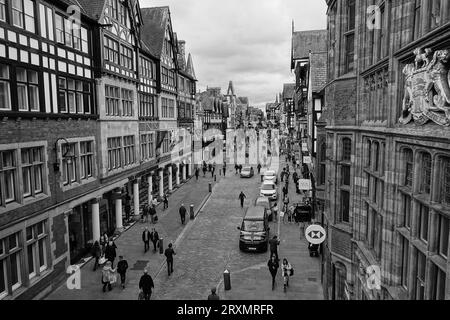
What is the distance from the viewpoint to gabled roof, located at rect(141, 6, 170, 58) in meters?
32.4

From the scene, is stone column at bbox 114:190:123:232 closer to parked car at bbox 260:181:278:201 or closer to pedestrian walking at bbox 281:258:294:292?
pedestrian walking at bbox 281:258:294:292

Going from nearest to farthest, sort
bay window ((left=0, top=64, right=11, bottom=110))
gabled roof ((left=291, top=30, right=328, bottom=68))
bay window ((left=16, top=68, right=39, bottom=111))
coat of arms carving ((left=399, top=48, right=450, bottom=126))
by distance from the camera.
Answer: coat of arms carving ((left=399, top=48, right=450, bottom=126)) → bay window ((left=0, top=64, right=11, bottom=110)) → bay window ((left=16, top=68, right=39, bottom=111)) → gabled roof ((left=291, top=30, right=328, bottom=68))

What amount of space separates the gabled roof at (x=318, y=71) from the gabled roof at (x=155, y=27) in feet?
44.7

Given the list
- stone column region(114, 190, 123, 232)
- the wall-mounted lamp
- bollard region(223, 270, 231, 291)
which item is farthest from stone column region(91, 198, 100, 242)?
bollard region(223, 270, 231, 291)

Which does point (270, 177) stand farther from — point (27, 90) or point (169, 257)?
point (27, 90)

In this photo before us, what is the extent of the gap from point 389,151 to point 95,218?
1742cm

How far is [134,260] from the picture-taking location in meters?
19.2

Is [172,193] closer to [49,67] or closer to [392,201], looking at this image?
[49,67]

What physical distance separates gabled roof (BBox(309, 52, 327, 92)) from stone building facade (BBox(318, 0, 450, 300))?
1271 centimetres

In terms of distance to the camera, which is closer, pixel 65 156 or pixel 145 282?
pixel 145 282

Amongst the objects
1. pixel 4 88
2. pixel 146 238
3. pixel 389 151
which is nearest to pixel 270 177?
pixel 146 238

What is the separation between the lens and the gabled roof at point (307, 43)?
4219 centimetres

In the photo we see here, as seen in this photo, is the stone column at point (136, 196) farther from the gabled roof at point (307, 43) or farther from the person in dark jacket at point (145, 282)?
the gabled roof at point (307, 43)
